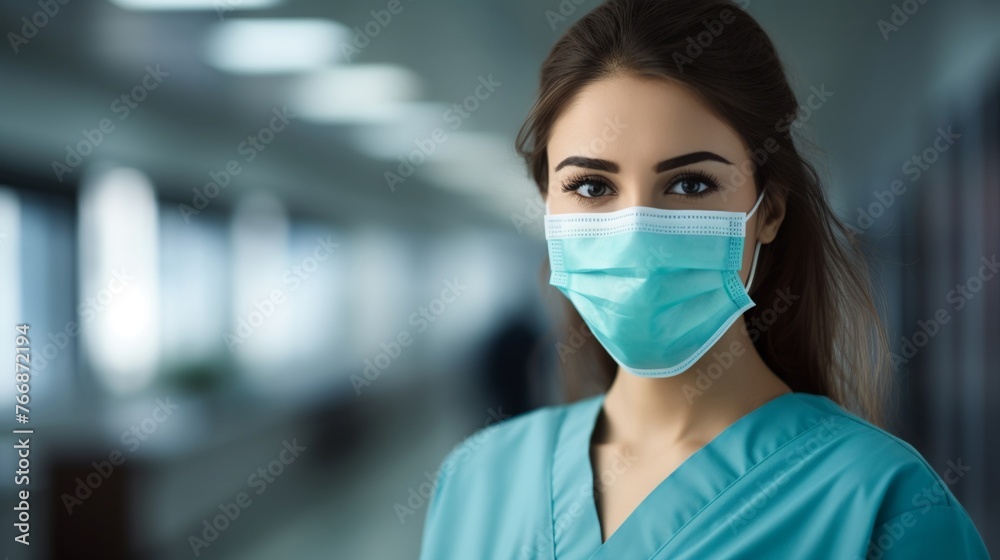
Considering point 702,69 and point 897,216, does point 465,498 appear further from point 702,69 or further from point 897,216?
point 897,216

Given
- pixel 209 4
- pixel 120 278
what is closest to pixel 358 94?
pixel 209 4

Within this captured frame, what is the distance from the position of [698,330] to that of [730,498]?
24 cm

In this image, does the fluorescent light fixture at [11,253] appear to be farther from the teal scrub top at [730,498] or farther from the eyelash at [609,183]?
the eyelash at [609,183]

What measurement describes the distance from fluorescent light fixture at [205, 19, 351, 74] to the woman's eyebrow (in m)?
2.98

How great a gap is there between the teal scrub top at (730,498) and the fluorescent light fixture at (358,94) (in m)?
3.84

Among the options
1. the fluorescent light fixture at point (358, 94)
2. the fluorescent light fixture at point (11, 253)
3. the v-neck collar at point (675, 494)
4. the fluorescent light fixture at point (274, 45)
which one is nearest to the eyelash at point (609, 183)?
the v-neck collar at point (675, 494)

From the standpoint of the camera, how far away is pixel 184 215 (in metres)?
5.13

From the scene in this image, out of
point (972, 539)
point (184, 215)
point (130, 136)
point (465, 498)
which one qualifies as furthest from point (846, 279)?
point (184, 215)

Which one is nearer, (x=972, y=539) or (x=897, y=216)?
(x=972, y=539)

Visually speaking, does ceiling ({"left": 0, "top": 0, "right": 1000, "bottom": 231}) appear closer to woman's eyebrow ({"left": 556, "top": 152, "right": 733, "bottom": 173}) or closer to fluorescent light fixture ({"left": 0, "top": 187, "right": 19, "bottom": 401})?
fluorescent light fixture ({"left": 0, "top": 187, "right": 19, "bottom": 401})

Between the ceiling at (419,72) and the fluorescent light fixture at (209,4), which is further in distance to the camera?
the fluorescent light fixture at (209,4)

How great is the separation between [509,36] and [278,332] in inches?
154

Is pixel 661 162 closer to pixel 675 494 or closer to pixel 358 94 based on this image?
pixel 675 494

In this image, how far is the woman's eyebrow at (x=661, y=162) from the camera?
999 mm
